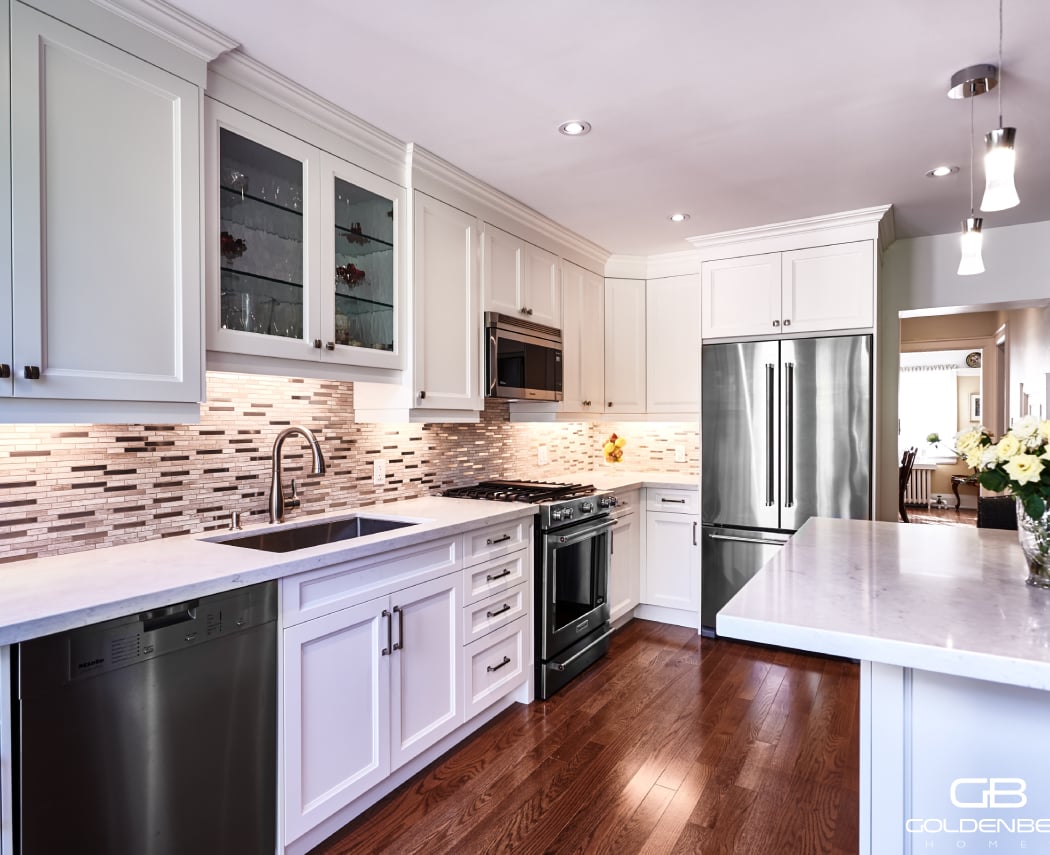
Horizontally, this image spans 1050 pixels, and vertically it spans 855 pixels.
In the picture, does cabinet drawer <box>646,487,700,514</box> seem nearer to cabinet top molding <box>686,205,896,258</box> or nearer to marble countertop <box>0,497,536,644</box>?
cabinet top molding <box>686,205,896,258</box>

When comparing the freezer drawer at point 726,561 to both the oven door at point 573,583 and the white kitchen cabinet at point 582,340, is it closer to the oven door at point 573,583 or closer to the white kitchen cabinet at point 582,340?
the oven door at point 573,583

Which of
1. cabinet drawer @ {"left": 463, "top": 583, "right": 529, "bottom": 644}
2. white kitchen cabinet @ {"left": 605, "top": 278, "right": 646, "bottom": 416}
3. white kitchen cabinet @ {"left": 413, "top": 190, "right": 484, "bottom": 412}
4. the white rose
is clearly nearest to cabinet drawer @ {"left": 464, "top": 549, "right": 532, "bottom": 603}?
cabinet drawer @ {"left": 463, "top": 583, "right": 529, "bottom": 644}

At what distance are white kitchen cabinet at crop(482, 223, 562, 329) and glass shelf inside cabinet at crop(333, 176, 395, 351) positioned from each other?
25.1 inches

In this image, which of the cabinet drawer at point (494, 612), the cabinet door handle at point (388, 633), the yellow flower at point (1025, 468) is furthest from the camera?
the cabinet drawer at point (494, 612)

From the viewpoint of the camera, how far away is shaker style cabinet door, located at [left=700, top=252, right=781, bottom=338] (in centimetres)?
371

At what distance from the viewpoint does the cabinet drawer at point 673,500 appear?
13.1 feet

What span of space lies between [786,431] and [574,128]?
2.13 meters

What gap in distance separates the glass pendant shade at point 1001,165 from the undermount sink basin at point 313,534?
2.05 meters

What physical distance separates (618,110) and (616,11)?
565 millimetres

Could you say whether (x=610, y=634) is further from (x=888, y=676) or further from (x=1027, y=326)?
(x=1027, y=326)

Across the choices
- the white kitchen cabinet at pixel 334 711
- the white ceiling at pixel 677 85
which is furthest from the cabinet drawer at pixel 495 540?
the white ceiling at pixel 677 85

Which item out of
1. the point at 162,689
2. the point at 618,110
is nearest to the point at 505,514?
the point at 162,689

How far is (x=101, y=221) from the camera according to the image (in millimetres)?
1642

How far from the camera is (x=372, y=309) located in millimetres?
2555
